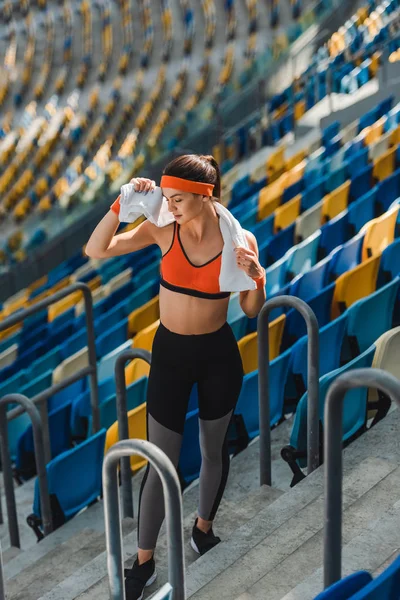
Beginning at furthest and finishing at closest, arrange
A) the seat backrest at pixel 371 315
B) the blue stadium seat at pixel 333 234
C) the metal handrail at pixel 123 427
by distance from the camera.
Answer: the blue stadium seat at pixel 333 234 < the seat backrest at pixel 371 315 < the metal handrail at pixel 123 427

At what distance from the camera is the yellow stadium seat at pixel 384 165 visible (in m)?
5.45

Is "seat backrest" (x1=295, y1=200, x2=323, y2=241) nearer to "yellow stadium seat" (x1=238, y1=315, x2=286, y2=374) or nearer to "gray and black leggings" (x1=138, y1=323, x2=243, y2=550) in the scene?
"yellow stadium seat" (x1=238, y1=315, x2=286, y2=374)

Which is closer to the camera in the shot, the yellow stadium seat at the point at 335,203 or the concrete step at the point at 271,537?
the concrete step at the point at 271,537

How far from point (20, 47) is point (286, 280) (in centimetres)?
1602

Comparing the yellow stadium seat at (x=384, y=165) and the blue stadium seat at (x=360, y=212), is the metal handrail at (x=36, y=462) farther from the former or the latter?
the yellow stadium seat at (x=384, y=165)

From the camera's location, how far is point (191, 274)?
2.36m

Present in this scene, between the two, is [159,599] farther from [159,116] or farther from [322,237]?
[159,116]

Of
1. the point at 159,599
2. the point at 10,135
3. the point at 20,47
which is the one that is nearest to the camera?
the point at 159,599

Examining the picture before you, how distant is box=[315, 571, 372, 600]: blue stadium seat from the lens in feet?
5.40

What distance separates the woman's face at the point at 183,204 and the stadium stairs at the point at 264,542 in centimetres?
91

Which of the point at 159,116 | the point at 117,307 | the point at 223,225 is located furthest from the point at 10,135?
the point at 223,225

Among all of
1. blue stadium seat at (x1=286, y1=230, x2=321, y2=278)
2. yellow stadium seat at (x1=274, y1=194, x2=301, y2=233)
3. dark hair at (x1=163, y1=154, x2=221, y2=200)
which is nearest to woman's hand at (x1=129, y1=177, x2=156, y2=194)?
dark hair at (x1=163, y1=154, x2=221, y2=200)

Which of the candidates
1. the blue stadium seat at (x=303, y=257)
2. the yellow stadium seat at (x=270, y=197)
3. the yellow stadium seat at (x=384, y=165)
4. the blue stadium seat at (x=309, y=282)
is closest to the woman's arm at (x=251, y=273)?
the blue stadium seat at (x=309, y=282)

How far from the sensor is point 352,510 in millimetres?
2455
